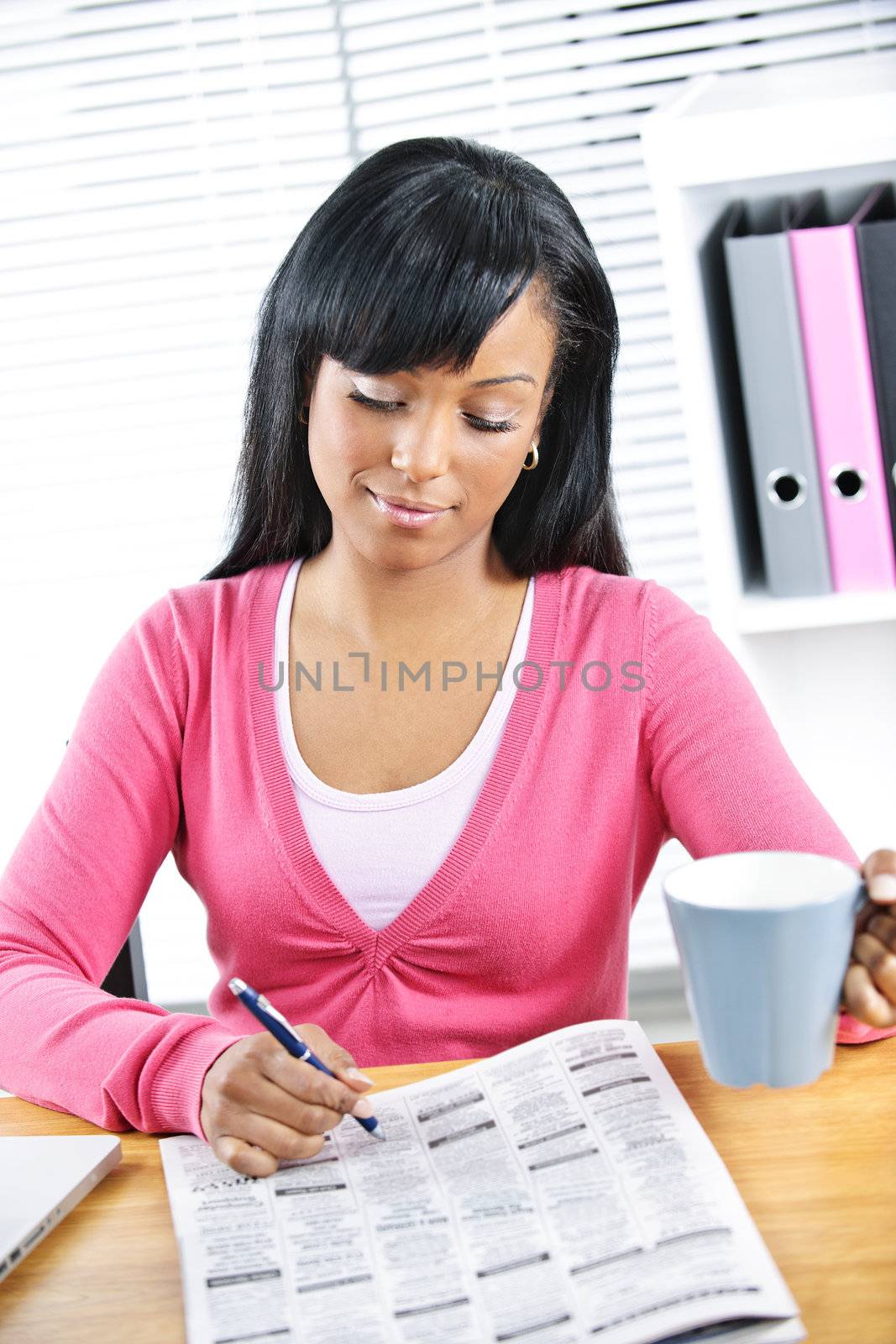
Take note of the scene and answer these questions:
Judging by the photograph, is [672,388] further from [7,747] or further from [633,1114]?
[633,1114]

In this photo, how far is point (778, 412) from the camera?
49.1 inches

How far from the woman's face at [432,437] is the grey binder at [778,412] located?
195mm

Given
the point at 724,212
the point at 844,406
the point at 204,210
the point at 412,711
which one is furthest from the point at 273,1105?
the point at 204,210

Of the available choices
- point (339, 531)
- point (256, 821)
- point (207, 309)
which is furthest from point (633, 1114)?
point (207, 309)

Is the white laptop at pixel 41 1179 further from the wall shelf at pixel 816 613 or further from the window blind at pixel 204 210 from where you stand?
the window blind at pixel 204 210

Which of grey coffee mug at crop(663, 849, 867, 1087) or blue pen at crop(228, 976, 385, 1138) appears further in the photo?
blue pen at crop(228, 976, 385, 1138)

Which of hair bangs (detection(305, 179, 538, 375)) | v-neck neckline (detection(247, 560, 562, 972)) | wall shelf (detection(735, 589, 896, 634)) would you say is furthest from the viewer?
wall shelf (detection(735, 589, 896, 634))

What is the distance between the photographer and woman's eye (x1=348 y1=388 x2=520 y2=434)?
1071 mm

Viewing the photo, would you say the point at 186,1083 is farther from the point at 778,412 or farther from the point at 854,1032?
the point at 778,412

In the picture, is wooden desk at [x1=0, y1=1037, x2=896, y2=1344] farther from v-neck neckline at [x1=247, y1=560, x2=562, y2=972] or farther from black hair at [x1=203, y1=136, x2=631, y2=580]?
black hair at [x1=203, y1=136, x2=631, y2=580]

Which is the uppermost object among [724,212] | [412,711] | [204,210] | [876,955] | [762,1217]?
[204,210]

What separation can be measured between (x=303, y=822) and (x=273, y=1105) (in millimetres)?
353

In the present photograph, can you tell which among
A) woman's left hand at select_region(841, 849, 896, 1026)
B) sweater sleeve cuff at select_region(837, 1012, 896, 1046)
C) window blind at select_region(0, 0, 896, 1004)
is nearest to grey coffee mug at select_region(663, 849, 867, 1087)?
woman's left hand at select_region(841, 849, 896, 1026)

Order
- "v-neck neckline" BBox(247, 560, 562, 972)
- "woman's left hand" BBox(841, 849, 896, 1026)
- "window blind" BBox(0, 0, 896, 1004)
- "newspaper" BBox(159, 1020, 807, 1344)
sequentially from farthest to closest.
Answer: "window blind" BBox(0, 0, 896, 1004) → "v-neck neckline" BBox(247, 560, 562, 972) → "woman's left hand" BBox(841, 849, 896, 1026) → "newspaper" BBox(159, 1020, 807, 1344)
